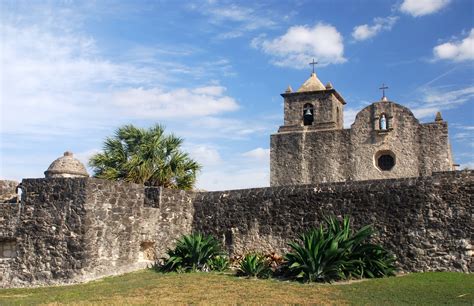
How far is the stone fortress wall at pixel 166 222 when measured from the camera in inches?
493

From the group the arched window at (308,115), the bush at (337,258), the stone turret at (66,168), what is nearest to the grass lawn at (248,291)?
the bush at (337,258)

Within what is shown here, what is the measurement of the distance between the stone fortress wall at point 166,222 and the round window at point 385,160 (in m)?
14.8

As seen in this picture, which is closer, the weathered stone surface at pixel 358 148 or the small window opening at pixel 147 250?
the small window opening at pixel 147 250

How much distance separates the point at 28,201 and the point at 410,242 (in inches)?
359

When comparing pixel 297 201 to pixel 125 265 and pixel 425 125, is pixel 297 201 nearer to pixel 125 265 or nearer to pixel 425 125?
pixel 125 265

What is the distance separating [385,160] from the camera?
28391 mm

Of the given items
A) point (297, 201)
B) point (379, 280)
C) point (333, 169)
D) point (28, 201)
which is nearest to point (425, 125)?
point (333, 169)

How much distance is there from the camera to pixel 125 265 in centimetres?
1380

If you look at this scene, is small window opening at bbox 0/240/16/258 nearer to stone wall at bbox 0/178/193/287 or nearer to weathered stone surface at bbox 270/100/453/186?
stone wall at bbox 0/178/193/287

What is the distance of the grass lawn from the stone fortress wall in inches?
25.9

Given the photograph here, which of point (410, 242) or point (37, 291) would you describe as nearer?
point (37, 291)

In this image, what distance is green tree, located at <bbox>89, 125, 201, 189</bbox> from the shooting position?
16734mm

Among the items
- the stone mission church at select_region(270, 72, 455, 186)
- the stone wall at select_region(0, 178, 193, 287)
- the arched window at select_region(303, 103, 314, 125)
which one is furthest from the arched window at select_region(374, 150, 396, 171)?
the stone wall at select_region(0, 178, 193, 287)

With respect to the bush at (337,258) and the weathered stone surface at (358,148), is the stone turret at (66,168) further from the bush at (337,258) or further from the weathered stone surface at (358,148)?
the weathered stone surface at (358,148)
